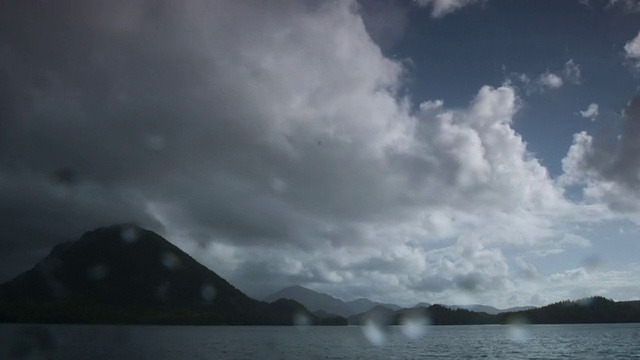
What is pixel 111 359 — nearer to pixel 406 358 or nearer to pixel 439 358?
pixel 406 358

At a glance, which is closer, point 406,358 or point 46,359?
point 46,359

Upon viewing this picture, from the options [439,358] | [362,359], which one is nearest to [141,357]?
[362,359]

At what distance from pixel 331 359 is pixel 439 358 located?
1153 inches

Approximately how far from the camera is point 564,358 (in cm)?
11838

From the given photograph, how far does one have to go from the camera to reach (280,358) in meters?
120

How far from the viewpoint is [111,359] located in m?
111

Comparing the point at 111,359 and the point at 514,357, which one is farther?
the point at 514,357

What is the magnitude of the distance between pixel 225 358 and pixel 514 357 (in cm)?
7701

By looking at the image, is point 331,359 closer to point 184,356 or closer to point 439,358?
point 439,358

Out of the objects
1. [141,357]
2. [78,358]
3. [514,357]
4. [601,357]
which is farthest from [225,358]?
[601,357]

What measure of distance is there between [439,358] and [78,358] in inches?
3600

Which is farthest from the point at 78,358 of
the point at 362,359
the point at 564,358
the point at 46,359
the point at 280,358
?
the point at 564,358

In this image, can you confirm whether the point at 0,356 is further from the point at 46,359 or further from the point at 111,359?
the point at 111,359

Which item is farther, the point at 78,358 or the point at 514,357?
the point at 514,357
